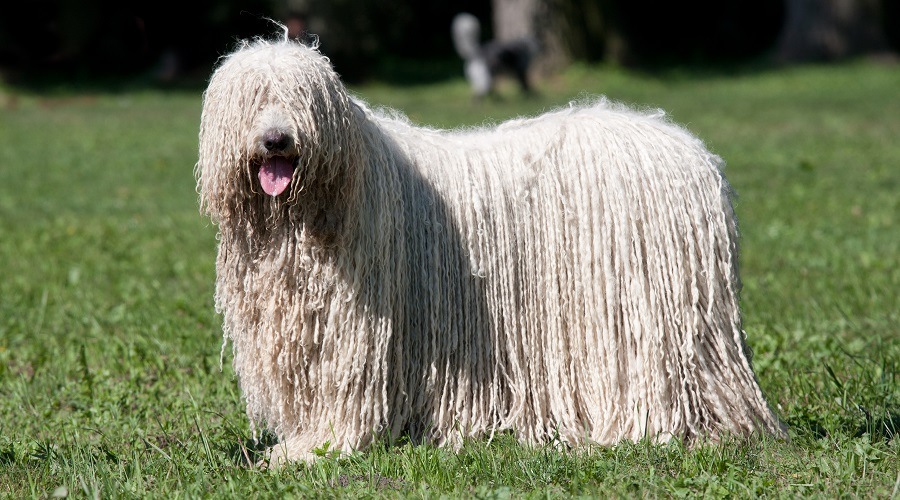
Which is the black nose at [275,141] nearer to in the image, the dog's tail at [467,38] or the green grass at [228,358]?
the green grass at [228,358]

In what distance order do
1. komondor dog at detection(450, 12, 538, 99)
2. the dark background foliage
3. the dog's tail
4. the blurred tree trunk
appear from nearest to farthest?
komondor dog at detection(450, 12, 538, 99) → the dog's tail → the dark background foliage → the blurred tree trunk

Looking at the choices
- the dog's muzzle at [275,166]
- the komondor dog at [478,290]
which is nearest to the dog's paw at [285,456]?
the komondor dog at [478,290]

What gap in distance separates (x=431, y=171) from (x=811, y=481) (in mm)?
1866

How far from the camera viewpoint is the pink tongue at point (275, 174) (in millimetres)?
3924

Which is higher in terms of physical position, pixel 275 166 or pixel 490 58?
pixel 490 58

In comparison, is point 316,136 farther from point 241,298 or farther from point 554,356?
point 554,356

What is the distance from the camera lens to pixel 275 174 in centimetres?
395

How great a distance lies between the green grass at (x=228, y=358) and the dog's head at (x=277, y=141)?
963 mm

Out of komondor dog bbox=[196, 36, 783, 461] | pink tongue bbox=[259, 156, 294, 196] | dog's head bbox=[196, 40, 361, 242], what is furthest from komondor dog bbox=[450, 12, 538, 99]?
pink tongue bbox=[259, 156, 294, 196]

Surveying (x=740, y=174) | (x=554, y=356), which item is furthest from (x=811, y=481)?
(x=740, y=174)

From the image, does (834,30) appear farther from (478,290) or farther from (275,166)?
(275,166)

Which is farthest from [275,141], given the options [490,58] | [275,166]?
[490,58]

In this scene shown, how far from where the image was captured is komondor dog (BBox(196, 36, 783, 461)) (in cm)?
414

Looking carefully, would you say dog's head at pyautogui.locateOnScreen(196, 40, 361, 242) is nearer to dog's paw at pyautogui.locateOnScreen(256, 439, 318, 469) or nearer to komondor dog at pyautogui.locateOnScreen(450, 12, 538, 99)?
dog's paw at pyautogui.locateOnScreen(256, 439, 318, 469)
